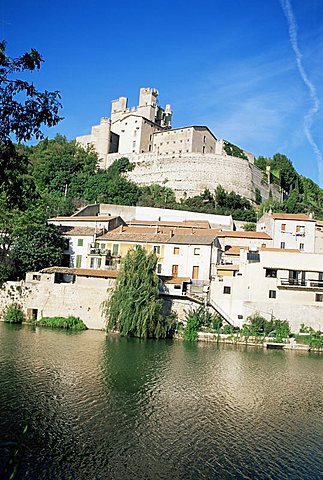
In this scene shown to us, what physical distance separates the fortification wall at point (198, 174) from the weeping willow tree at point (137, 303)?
120 feet

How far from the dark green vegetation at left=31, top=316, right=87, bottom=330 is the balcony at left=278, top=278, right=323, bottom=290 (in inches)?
526

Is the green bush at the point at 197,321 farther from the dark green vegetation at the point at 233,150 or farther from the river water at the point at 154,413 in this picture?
the dark green vegetation at the point at 233,150

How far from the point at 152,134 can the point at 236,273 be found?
155 feet

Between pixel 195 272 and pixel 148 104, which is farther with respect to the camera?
pixel 148 104

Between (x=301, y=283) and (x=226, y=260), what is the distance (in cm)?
904

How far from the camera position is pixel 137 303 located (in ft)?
93.5

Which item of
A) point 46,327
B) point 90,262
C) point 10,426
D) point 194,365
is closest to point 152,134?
point 90,262

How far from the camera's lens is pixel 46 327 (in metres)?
30.8

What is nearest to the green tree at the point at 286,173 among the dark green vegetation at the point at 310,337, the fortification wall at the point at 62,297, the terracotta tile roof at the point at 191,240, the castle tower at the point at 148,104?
the castle tower at the point at 148,104

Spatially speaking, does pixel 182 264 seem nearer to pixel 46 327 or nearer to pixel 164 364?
pixel 46 327

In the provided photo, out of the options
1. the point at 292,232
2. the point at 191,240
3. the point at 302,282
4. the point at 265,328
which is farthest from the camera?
the point at 292,232

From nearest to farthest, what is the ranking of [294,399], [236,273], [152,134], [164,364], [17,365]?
[294,399] < [17,365] < [164,364] < [236,273] < [152,134]

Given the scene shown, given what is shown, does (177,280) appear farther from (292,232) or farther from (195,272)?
(292,232)

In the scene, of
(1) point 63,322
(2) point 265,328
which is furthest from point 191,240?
(1) point 63,322
